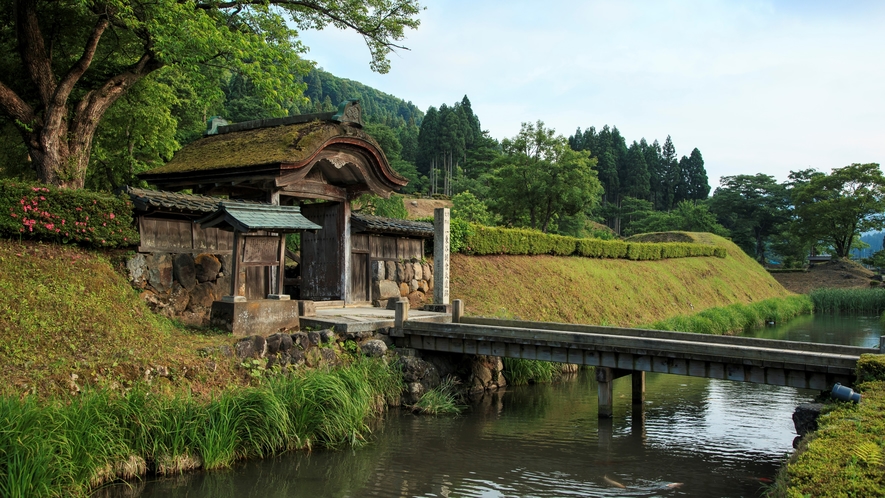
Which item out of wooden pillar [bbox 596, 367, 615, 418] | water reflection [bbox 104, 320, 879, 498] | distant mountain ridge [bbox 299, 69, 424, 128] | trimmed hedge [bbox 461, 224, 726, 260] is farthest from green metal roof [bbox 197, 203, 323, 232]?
distant mountain ridge [bbox 299, 69, 424, 128]

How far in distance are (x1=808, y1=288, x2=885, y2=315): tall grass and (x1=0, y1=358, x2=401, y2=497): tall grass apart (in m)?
39.3

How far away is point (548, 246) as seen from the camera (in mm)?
27219

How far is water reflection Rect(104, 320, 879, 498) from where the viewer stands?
8250mm

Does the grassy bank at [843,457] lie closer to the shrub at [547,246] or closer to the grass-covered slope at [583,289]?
the grass-covered slope at [583,289]

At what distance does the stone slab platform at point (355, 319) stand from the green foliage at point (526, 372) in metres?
2.02

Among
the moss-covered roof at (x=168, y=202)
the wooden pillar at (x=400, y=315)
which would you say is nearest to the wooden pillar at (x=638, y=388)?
the wooden pillar at (x=400, y=315)

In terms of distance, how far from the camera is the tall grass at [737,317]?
2358 centimetres

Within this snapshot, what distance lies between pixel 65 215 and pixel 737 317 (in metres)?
26.5

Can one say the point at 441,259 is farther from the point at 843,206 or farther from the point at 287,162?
the point at 843,206

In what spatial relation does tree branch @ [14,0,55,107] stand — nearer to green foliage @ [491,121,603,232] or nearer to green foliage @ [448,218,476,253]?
green foliage @ [448,218,476,253]

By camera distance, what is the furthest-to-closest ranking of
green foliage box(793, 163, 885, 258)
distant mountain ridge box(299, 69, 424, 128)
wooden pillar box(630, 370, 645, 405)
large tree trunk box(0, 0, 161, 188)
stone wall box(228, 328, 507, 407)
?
distant mountain ridge box(299, 69, 424, 128)
green foliage box(793, 163, 885, 258)
large tree trunk box(0, 0, 161, 188)
wooden pillar box(630, 370, 645, 405)
stone wall box(228, 328, 507, 407)

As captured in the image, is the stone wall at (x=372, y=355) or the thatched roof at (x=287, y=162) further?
the thatched roof at (x=287, y=162)

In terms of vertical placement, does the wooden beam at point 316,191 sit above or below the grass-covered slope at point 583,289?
above

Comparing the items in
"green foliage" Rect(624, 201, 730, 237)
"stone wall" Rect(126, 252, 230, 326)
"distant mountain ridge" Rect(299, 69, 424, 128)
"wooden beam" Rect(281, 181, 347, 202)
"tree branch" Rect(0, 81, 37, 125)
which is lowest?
"stone wall" Rect(126, 252, 230, 326)
